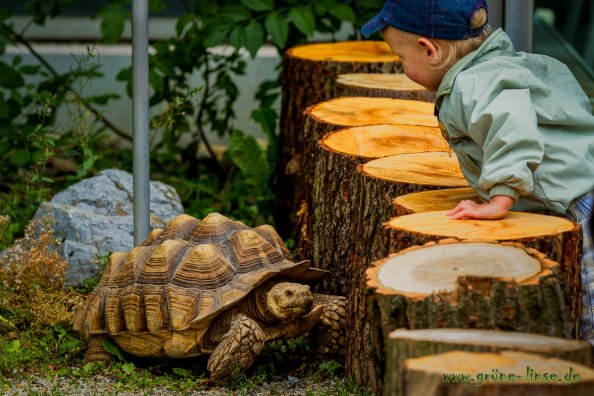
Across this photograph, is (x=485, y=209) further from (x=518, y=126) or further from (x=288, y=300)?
(x=288, y=300)

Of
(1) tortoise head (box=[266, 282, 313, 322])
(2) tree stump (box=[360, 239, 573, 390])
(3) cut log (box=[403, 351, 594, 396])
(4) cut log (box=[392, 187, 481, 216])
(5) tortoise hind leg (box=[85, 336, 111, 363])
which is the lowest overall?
(5) tortoise hind leg (box=[85, 336, 111, 363])

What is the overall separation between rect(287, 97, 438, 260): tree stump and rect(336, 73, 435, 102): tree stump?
0.29 ft

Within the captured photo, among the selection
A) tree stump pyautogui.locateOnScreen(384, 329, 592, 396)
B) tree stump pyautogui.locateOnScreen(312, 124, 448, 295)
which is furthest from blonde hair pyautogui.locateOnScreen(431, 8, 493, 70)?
tree stump pyautogui.locateOnScreen(384, 329, 592, 396)

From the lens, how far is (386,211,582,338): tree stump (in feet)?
10.7

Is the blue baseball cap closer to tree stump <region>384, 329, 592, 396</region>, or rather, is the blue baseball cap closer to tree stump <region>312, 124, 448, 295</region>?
tree stump <region>312, 124, 448, 295</region>

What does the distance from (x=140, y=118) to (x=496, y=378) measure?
2.62 metres

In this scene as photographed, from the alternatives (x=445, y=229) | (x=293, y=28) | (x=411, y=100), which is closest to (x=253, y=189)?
(x=293, y=28)

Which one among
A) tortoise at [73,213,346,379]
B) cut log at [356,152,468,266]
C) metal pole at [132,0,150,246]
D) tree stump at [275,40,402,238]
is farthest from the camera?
tree stump at [275,40,402,238]

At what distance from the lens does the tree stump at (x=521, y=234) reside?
129 inches

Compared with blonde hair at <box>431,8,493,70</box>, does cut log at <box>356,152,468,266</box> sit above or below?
below

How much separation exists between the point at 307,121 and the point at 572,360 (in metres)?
2.65

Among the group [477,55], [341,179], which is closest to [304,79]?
[341,179]

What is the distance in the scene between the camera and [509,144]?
333 centimetres

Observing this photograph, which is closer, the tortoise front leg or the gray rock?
the tortoise front leg
